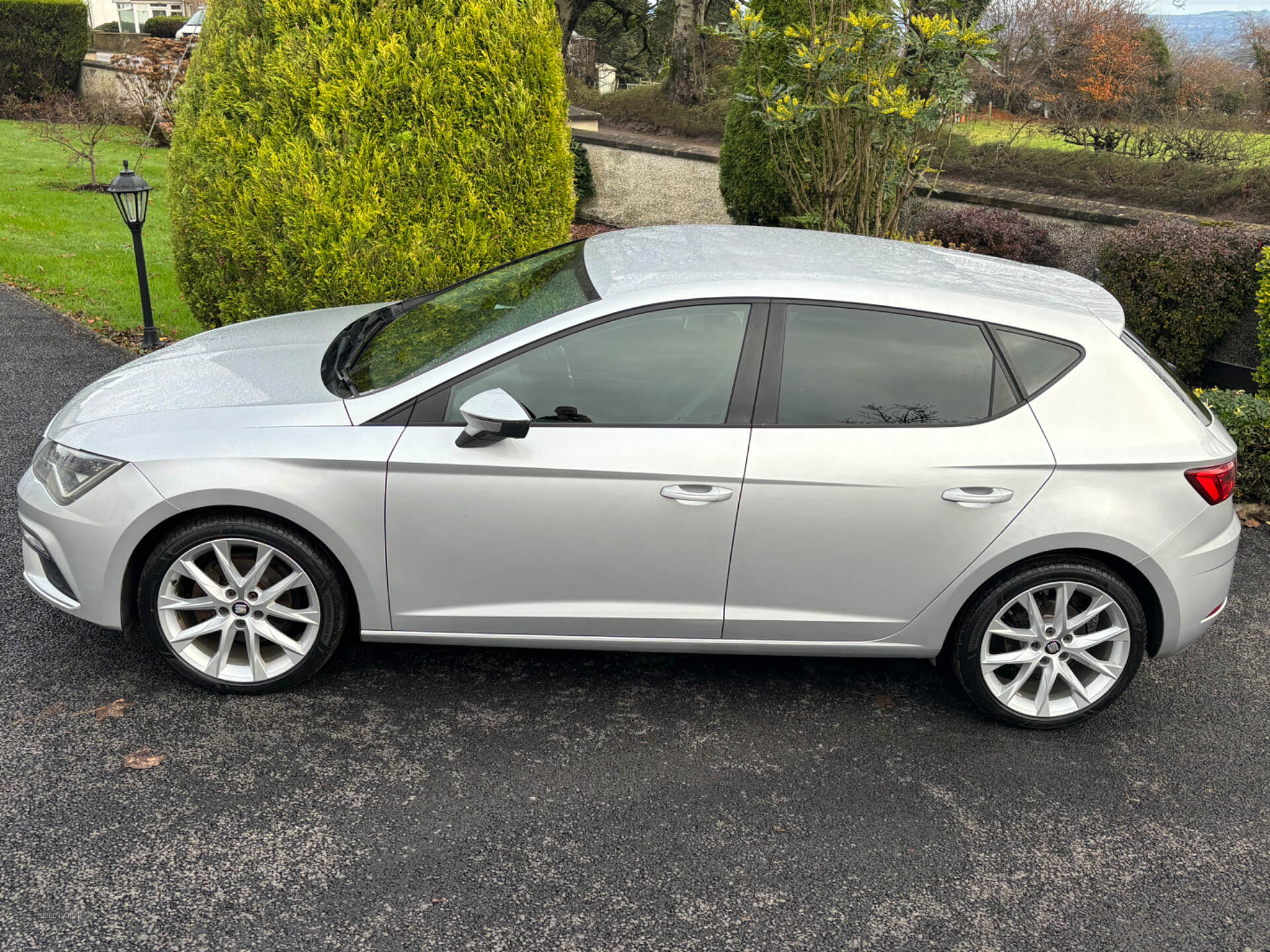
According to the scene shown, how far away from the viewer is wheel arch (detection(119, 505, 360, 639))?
3.65 meters

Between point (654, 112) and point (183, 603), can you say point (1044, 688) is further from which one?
point (654, 112)

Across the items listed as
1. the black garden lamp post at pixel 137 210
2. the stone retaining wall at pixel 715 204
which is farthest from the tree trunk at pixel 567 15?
the black garden lamp post at pixel 137 210

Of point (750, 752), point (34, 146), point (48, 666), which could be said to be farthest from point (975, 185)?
point (34, 146)

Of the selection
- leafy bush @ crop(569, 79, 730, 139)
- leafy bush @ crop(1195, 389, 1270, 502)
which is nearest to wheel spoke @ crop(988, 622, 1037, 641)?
leafy bush @ crop(1195, 389, 1270, 502)

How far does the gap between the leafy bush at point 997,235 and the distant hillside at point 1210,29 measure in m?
8.48

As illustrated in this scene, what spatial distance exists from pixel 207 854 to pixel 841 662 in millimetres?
2507

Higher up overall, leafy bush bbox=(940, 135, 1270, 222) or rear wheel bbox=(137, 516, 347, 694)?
leafy bush bbox=(940, 135, 1270, 222)

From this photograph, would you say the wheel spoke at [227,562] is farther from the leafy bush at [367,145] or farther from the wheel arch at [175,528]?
the leafy bush at [367,145]

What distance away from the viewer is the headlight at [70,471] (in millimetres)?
3648

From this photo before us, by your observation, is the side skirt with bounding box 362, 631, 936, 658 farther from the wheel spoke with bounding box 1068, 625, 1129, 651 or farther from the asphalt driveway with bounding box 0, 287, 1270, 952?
the wheel spoke with bounding box 1068, 625, 1129, 651

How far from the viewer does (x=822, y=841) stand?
3348mm

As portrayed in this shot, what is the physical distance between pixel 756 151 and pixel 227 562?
9.36 metres

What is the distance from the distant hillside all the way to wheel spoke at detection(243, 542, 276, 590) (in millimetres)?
16729

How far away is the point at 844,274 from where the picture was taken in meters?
3.92
